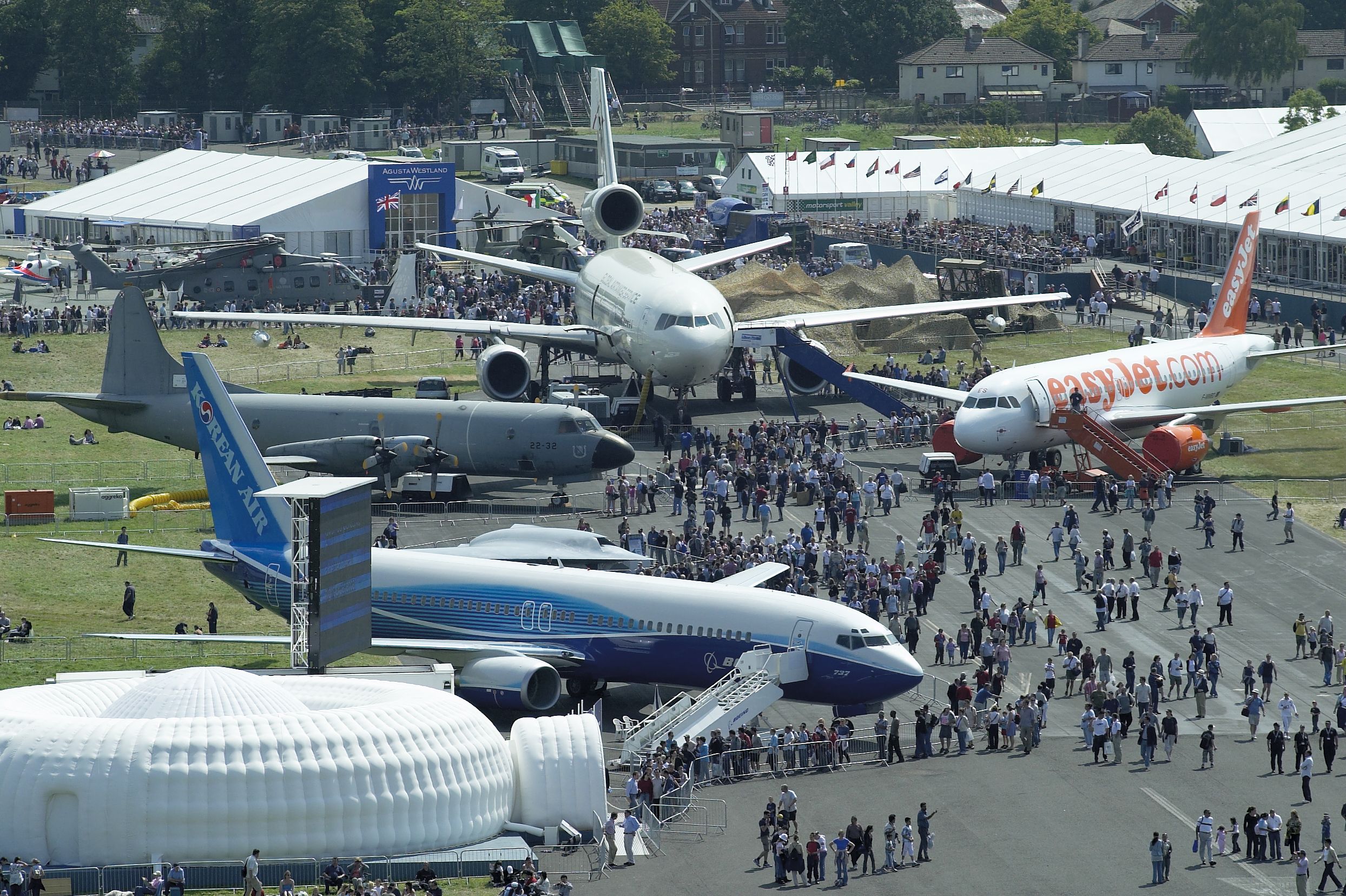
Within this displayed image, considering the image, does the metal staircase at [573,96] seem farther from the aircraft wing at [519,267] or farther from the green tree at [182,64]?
the aircraft wing at [519,267]

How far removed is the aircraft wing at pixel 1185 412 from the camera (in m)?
68.3

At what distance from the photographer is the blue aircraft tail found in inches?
1948

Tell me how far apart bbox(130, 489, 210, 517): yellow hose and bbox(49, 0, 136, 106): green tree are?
121 meters

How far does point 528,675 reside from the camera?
1813 inches

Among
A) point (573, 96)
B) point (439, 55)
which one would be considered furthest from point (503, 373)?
point (573, 96)

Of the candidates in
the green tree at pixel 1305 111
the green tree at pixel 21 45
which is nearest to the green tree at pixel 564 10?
the green tree at pixel 21 45

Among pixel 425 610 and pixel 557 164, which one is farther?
pixel 557 164

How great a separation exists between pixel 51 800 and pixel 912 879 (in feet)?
53.0

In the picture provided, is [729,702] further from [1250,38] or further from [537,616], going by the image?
[1250,38]

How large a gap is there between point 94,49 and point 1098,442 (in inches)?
5243

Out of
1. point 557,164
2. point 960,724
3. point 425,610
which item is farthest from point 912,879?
point 557,164

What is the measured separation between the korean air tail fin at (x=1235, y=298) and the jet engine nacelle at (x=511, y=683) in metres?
38.5

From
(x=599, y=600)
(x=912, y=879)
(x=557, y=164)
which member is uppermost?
(x=557, y=164)

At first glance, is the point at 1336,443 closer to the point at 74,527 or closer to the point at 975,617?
the point at 975,617
